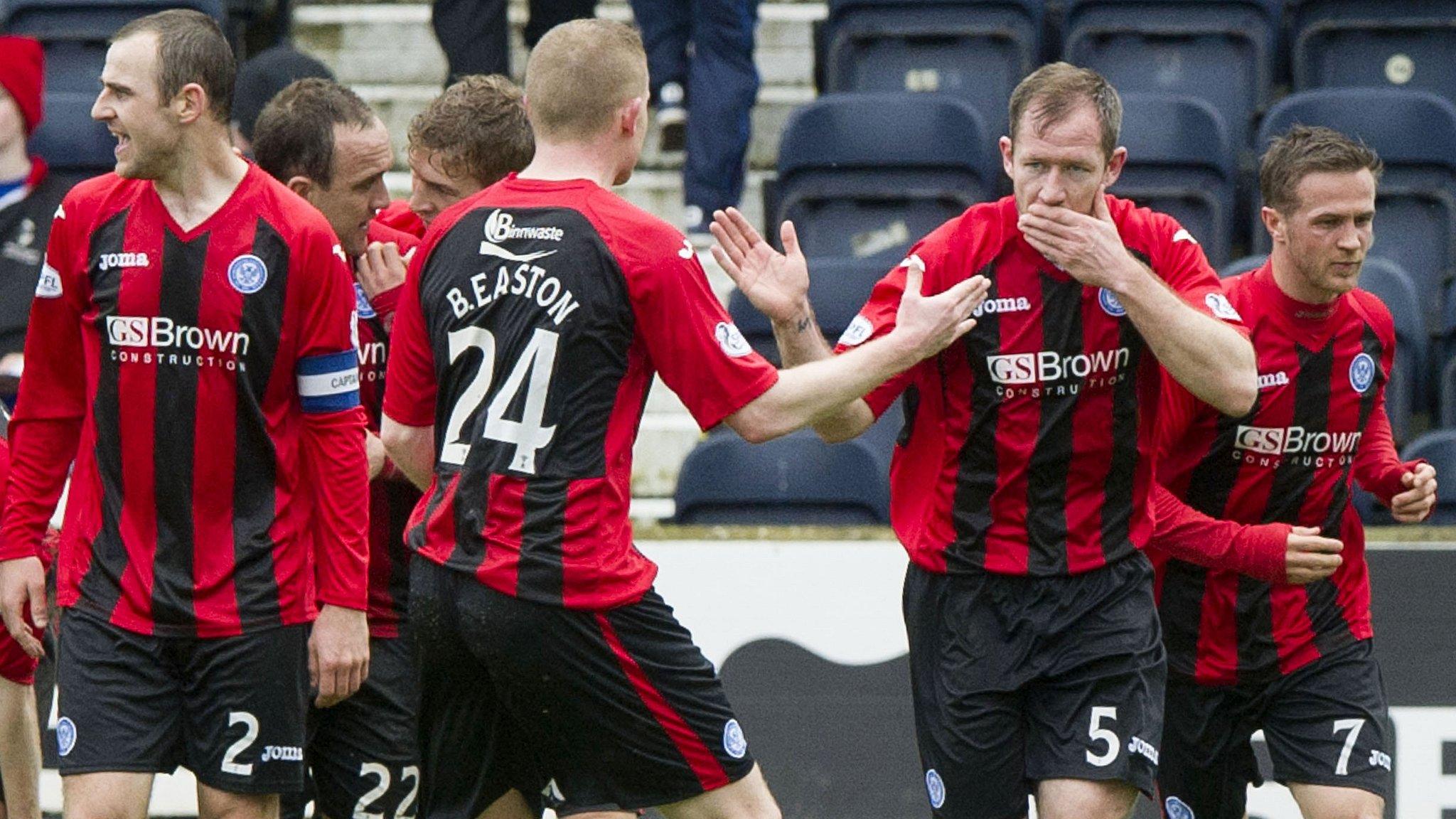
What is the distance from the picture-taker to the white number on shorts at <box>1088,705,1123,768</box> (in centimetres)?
441

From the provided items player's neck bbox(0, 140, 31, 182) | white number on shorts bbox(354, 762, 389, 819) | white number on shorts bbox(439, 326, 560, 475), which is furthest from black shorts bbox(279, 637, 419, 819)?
player's neck bbox(0, 140, 31, 182)

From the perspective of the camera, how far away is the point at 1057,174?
14.3ft

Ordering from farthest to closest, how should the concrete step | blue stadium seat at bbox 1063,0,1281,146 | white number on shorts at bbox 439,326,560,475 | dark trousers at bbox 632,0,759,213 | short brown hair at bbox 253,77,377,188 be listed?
the concrete step → blue stadium seat at bbox 1063,0,1281,146 → dark trousers at bbox 632,0,759,213 → short brown hair at bbox 253,77,377,188 → white number on shorts at bbox 439,326,560,475

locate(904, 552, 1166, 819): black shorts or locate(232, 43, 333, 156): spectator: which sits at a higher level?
locate(232, 43, 333, 156): spectator

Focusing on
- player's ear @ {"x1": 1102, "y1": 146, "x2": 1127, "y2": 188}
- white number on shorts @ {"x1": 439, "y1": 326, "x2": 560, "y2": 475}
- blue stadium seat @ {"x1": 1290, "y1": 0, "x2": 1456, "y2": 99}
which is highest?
player's ear @ {"x1": 1102, "y1": 146, "x2": 1127, "y2": 188}

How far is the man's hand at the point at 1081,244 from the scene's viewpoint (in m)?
4.21

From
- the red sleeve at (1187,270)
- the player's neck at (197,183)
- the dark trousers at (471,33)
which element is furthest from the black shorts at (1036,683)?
the dark trousers at (471,33)

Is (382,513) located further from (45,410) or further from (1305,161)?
(1305,161)

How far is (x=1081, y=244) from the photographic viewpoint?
4.22 meters

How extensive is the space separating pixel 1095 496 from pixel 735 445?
234 cm

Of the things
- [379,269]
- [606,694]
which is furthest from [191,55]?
[606,694]

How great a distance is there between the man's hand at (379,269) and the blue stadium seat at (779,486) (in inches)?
71.0

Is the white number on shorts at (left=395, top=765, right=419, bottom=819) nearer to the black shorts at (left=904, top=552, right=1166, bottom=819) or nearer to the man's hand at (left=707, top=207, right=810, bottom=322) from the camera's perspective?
the black shorts at (left=904, top=552, right=1166, bottom=819)

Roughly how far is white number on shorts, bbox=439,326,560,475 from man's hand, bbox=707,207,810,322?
1.45ft
